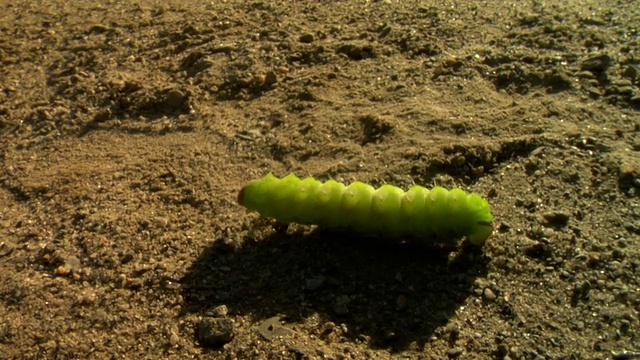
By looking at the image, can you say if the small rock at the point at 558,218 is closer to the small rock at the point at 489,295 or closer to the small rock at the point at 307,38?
the small rock at the point at 489,295

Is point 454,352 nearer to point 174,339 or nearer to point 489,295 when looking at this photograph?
point 489,295

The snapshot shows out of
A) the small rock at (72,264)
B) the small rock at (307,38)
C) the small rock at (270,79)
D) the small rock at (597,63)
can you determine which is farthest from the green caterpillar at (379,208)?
the small rock at (307,38)

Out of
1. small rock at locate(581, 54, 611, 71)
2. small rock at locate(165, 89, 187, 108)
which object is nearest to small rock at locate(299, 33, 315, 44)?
small rock at locate(165, 89, 187, 108)

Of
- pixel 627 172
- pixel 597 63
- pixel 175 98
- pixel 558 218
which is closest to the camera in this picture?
pixel 558 218

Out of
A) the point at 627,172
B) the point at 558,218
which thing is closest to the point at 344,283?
the point at 558,218

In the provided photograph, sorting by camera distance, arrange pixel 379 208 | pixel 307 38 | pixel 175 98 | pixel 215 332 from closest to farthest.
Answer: pixel 215 332 < pixel 379 208 < pixel 175 98 < pixel 307 38

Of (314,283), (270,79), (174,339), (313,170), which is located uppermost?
(270,79)

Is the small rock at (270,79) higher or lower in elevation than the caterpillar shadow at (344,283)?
higher

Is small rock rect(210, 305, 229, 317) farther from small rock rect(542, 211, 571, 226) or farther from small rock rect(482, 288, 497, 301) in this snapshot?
small rock rect(542, 211, 571, 226)
